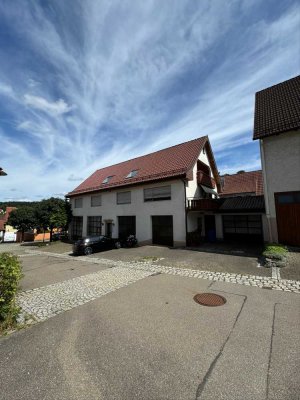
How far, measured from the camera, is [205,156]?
22609 millimetres

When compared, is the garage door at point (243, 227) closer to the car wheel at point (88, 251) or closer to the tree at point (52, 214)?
the car wheel at point (88, 251)

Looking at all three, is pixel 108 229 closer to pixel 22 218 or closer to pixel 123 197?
pixel 123 197

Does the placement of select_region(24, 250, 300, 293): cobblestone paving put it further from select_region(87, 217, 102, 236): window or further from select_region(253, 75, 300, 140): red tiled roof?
select_region(87, 217, 102, 236): window

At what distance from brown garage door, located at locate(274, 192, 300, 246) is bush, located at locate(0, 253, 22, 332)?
1374cm

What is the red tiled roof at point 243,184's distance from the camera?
85.7 ft

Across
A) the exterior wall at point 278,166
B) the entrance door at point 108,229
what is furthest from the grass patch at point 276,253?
the entrance door at point 108,229

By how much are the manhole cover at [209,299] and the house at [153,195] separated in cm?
977

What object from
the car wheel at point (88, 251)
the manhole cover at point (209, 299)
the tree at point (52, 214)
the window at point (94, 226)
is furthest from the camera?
the tree at point (52, 214)

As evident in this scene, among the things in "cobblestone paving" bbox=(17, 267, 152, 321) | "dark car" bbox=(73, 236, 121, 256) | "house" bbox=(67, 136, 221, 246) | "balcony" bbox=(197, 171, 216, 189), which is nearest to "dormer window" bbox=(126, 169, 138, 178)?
"house" bbox=(67, 136, 221, 246)

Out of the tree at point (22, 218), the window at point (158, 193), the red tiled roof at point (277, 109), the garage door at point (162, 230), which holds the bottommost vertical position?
the garage door at point (162, 230)

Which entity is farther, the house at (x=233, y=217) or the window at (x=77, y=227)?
the window at (x=77, y=227)

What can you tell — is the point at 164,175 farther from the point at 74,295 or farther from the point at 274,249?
the point at 74,295

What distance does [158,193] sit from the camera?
18797 millimetres

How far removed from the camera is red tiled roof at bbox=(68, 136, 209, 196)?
18.6 metres
